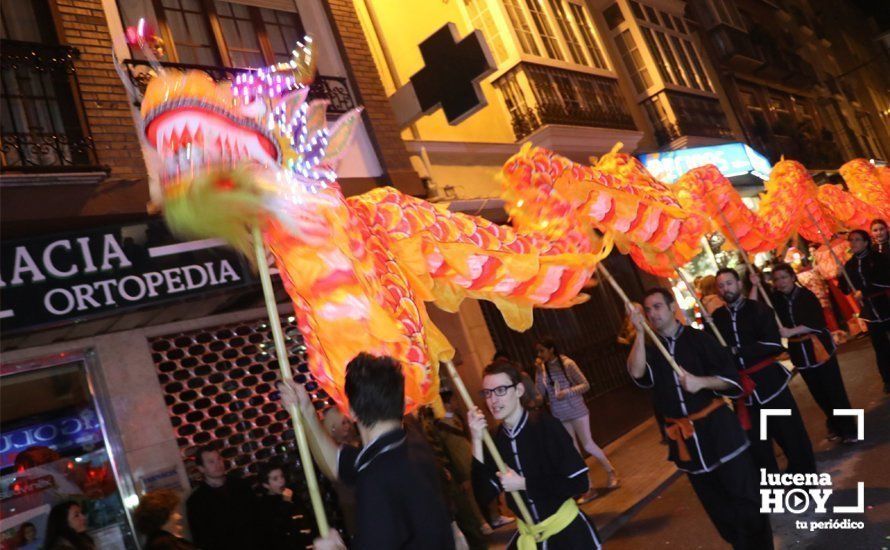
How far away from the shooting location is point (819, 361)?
6.98 meters

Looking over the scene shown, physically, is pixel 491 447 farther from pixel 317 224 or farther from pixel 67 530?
pixel 67 530

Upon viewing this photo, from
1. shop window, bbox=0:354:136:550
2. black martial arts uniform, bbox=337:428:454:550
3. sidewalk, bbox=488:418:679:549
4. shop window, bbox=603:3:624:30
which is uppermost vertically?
shop window, bbox=603:3:624:30

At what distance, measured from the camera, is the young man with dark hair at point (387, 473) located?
2.61 meters

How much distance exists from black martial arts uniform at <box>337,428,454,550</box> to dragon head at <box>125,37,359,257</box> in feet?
2.84

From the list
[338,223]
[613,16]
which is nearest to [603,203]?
[338,223]

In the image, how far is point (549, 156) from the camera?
14.9ft

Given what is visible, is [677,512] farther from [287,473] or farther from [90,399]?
[90,399]

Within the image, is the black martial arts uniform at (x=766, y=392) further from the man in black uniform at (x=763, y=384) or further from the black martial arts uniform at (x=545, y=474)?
the black martial arts uniform at (x=545, y=474)

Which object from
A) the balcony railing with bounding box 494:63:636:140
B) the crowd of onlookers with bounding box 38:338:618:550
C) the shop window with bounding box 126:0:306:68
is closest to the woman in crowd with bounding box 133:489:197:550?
the crowd of onlookers with bounding box 38:338:618:550

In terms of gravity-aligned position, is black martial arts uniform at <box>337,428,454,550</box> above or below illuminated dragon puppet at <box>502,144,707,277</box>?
below

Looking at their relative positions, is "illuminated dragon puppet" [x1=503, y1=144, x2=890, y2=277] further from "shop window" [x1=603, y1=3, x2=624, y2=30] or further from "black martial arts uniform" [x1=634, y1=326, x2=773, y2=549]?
"shop window" [x1=603, y1=3, x2=624, y2=30]

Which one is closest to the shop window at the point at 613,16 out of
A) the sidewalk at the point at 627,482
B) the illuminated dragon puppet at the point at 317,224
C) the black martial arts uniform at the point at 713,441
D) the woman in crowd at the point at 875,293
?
the woman in crowd at the point at 875,293

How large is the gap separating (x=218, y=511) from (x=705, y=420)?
3.25 metres

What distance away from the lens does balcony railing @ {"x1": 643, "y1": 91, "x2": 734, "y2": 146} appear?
16.8 metres
